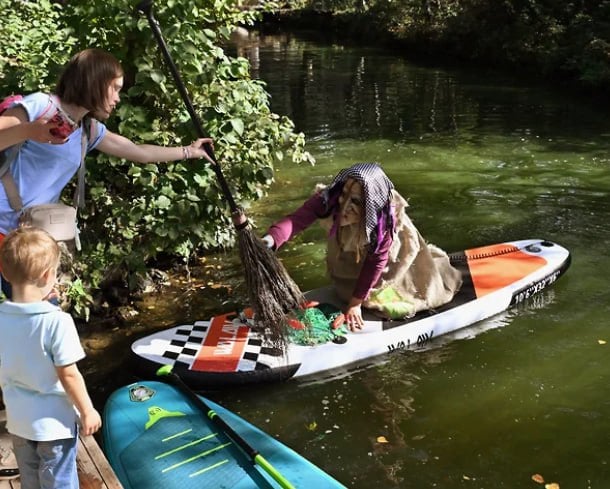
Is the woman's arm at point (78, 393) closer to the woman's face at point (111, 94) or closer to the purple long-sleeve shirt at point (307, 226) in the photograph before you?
the woman's face at point (111, 94)

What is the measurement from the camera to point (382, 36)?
26484 millimetres

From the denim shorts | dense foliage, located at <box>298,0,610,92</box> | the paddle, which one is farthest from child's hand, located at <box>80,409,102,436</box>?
dense foliage, located at <box>298,0,610,92</box>

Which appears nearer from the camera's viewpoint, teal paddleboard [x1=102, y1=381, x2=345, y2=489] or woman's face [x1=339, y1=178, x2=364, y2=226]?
teal paddleboard [x1=102, y1=381, x2=345, y2=489]

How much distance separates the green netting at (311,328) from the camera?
4496mm

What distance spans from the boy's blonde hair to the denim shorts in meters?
0.60

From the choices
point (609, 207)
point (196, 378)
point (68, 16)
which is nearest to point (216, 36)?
point (68, 16)

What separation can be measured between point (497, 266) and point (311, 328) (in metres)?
1.91

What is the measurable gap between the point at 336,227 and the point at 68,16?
2.48 meters

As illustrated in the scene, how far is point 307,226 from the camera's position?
448cm

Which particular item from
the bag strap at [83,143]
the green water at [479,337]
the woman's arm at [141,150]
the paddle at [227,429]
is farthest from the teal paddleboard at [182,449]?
the woman's arm at [141,150]

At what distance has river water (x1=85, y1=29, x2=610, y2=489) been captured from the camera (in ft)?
12.6

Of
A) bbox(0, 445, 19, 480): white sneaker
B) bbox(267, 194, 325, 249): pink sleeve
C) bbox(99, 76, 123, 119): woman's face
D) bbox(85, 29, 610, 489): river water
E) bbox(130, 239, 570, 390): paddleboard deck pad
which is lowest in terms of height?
bbox(85, 29, 610, 489): river water

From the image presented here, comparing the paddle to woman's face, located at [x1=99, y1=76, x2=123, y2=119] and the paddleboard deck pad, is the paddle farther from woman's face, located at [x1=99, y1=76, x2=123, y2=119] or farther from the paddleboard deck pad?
woman's face, located at [x1=99, y1=76, x2=123, y2=119]

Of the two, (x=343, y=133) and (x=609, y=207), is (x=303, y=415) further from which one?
(x=343, y=133)
